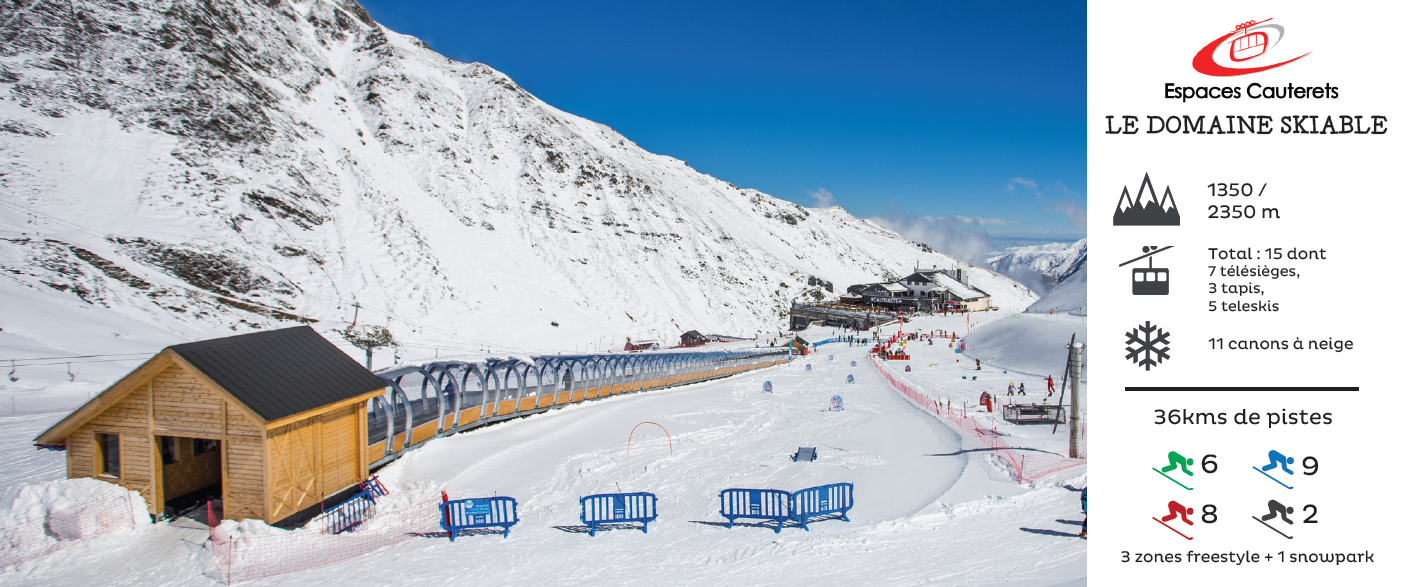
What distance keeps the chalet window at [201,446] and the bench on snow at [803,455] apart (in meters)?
13.2

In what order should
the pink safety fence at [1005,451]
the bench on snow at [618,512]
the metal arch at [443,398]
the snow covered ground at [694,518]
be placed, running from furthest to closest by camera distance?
the metal arch at [443,398] → the pink safety fence at [1005,451] → the bench on snow at [618,512] → the snow covered ground at [694,518]

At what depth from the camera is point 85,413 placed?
11.7 meters

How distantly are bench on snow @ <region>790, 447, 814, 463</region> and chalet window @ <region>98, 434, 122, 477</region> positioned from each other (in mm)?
14153

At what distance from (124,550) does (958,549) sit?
13496 millimetres

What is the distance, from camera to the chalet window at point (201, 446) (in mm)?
13305

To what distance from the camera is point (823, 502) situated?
11.9 m

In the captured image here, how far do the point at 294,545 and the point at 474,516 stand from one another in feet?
9.55
